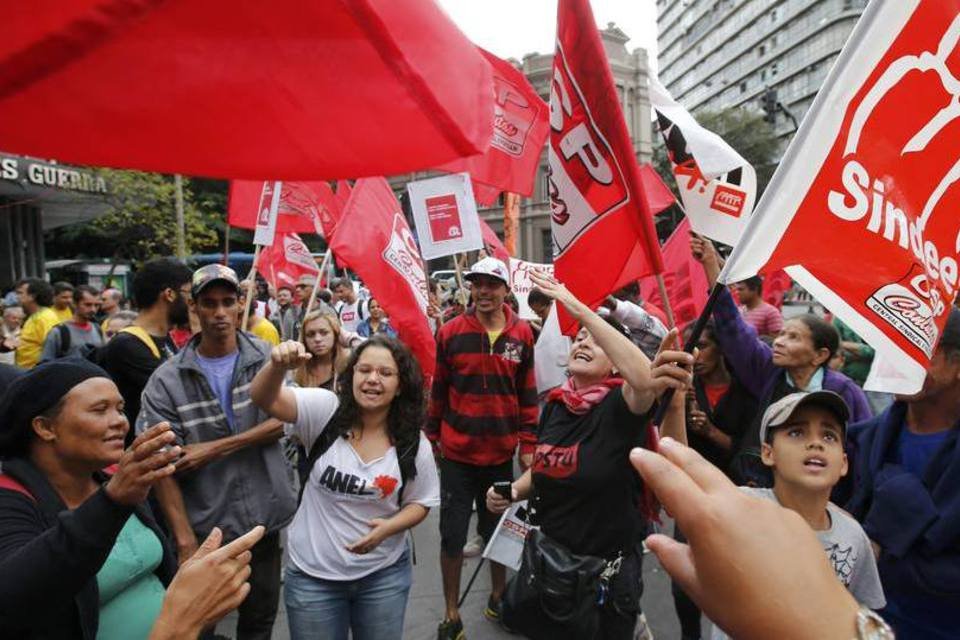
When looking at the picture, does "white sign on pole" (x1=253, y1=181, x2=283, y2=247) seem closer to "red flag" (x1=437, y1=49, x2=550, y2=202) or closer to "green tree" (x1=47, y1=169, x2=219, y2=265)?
"red flag" (x1=437, y1=49, x2=550, y2=202)

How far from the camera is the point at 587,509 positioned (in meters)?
2.50

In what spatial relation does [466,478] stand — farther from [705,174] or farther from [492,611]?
[705,174]

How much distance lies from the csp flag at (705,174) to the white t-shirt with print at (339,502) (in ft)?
6.02

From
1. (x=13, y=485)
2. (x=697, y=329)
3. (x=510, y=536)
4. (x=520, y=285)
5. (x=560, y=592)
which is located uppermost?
(x=697, y=329)

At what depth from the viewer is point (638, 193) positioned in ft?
6.95

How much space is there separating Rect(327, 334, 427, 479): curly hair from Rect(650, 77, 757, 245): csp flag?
1509 mm

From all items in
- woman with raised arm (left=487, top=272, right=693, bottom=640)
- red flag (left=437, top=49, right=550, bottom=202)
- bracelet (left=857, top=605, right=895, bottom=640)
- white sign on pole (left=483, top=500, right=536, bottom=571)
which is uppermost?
red flag (left=437, top=49, right=550, bottom=202)

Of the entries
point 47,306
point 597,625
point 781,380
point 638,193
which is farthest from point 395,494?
point 47,306

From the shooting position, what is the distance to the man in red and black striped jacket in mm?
3744

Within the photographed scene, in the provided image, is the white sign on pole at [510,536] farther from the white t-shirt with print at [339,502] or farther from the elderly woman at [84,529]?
the elderly woman at [84,529]

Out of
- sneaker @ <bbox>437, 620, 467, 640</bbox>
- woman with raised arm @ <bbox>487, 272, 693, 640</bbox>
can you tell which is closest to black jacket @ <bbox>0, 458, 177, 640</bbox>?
woman with raised arm @ <bbox>487, 272, 693, 640</bbox>

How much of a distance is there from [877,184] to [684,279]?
3.52m

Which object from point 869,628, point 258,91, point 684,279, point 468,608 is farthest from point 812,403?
point 684,279

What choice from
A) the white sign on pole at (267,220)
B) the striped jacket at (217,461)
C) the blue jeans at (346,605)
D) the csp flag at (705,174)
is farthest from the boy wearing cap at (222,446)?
the csp flag at (705,174)
